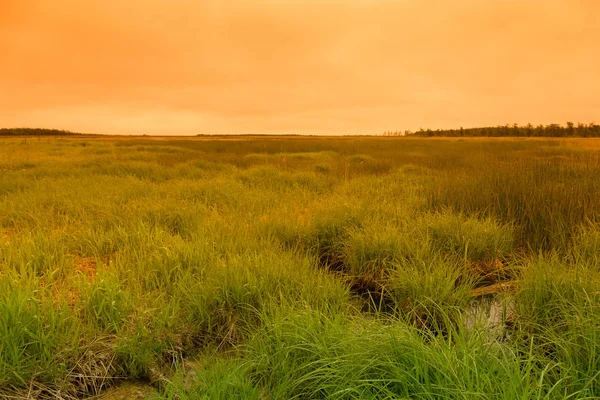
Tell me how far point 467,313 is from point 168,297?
2.33 m

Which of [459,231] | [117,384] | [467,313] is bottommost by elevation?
[117,384]

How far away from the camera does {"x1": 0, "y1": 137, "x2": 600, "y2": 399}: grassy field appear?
1.91 meters

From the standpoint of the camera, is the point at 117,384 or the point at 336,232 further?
the point at 336,232

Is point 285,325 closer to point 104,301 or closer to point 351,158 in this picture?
point 104,301

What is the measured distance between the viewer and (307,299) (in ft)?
9.41

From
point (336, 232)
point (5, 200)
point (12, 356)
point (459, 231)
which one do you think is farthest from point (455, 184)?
point (5, 200)

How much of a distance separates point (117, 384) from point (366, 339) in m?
1.55

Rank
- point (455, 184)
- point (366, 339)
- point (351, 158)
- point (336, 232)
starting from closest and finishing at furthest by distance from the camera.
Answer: point (366, 339), point (336, 232), point (455, 184), point (351, 158)

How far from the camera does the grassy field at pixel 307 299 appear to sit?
6.26 ft

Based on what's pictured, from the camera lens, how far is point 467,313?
277 centimetres

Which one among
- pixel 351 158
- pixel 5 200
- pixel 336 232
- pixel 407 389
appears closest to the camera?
pixel 407 389

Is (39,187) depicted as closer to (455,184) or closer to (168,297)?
(168,297)

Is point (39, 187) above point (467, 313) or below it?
above

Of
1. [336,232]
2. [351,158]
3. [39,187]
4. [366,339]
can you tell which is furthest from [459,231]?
[351,158]
